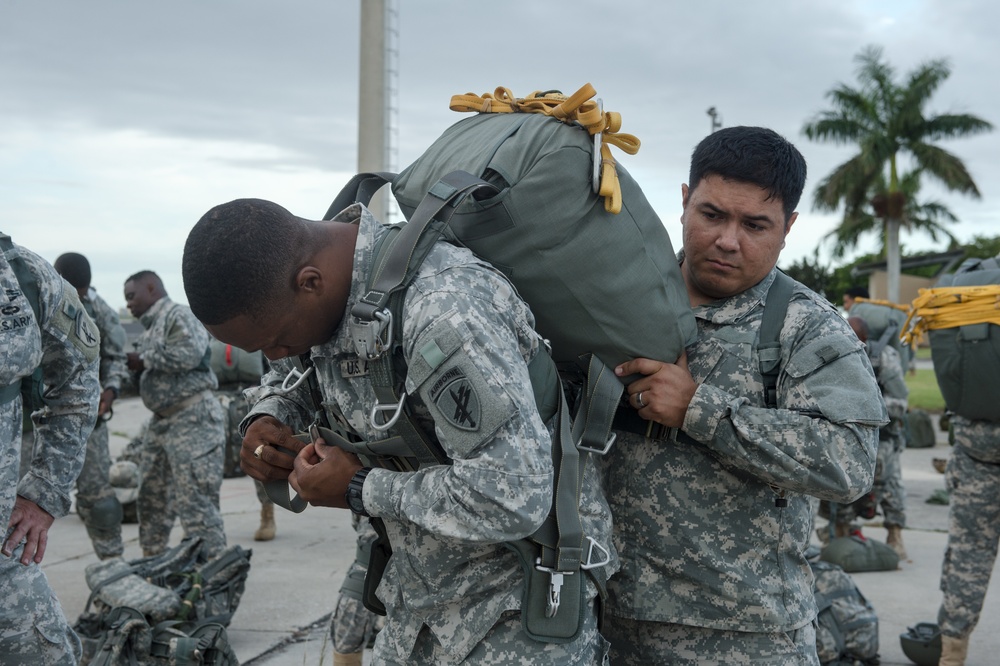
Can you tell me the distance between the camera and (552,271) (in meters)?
1.78

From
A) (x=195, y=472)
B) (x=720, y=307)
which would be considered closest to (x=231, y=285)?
(x=720, y=307)

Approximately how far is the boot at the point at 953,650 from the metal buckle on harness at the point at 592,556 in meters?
3.21

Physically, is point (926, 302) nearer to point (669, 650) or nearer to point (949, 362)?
point (949, 362)

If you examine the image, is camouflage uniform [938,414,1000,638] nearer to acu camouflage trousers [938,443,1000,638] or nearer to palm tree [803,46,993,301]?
acu camouflage trousers [938,443,1000,638]

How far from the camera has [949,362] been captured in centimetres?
416

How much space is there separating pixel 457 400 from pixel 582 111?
628mm

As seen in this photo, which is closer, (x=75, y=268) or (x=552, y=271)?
(x=552, y=271)

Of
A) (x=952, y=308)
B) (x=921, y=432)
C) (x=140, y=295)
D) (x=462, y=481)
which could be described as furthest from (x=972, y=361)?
(x=921, y=432)

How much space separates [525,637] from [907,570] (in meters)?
5.43

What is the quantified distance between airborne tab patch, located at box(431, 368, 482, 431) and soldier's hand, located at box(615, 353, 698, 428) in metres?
0.47

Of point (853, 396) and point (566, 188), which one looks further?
point (853, 396)

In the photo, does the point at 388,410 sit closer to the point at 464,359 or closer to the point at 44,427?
the point at 464,359

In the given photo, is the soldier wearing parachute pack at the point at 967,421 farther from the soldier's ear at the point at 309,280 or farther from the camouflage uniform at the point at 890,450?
the soldier's ear at the point at 309,280

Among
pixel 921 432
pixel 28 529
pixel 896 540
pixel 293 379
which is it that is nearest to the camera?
pixel 293 379
